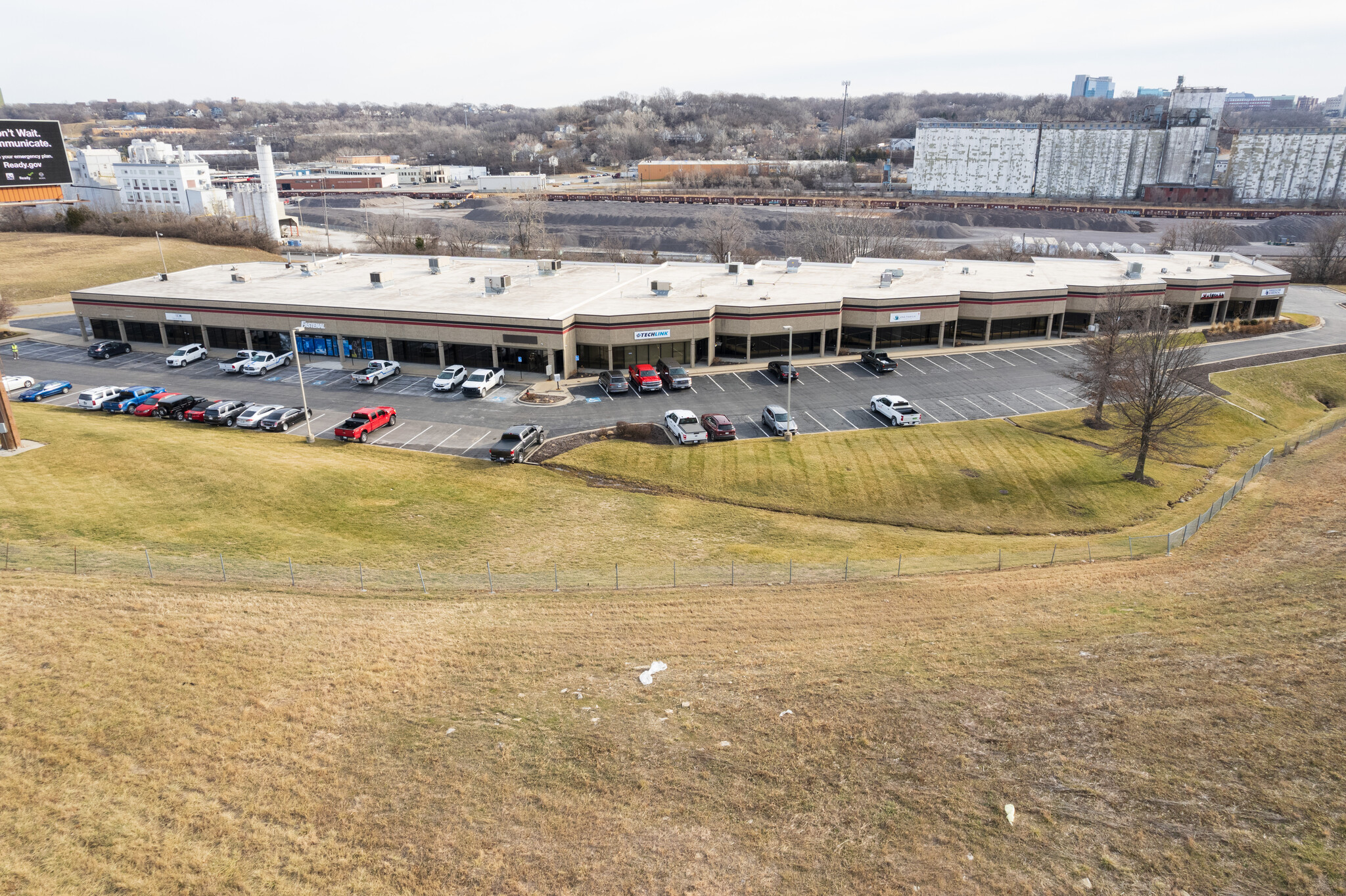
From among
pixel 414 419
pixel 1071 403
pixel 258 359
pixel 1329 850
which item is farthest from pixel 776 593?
pixel 258 359

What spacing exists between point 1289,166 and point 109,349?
219070 mm

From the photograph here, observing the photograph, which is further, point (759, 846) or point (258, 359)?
point (258, 359)

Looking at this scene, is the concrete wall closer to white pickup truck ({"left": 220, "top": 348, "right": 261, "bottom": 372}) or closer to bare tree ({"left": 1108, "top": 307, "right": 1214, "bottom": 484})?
bare tree ({"left": 1108, "top": 307, "right": 1214, "bottom": 484})

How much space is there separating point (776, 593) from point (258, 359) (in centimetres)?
4661

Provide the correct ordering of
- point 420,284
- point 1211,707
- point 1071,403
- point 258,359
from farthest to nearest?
point 420,284, point 258,359, point 1071,403, point 1211,707

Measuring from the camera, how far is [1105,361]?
1832 inches

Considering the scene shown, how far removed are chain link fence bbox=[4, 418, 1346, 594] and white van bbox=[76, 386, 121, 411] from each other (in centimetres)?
2494

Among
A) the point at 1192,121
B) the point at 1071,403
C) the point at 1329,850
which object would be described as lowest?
the point at 1071,403

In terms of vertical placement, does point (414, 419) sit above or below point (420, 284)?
below

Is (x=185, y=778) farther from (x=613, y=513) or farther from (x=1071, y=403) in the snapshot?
(x=1071, y=403)

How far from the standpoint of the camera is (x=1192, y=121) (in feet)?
560

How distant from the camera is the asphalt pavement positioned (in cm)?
4675

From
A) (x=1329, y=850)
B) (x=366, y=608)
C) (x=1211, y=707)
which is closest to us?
(x=1329, y=850)

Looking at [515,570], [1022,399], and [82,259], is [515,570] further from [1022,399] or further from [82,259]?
[82,259]
